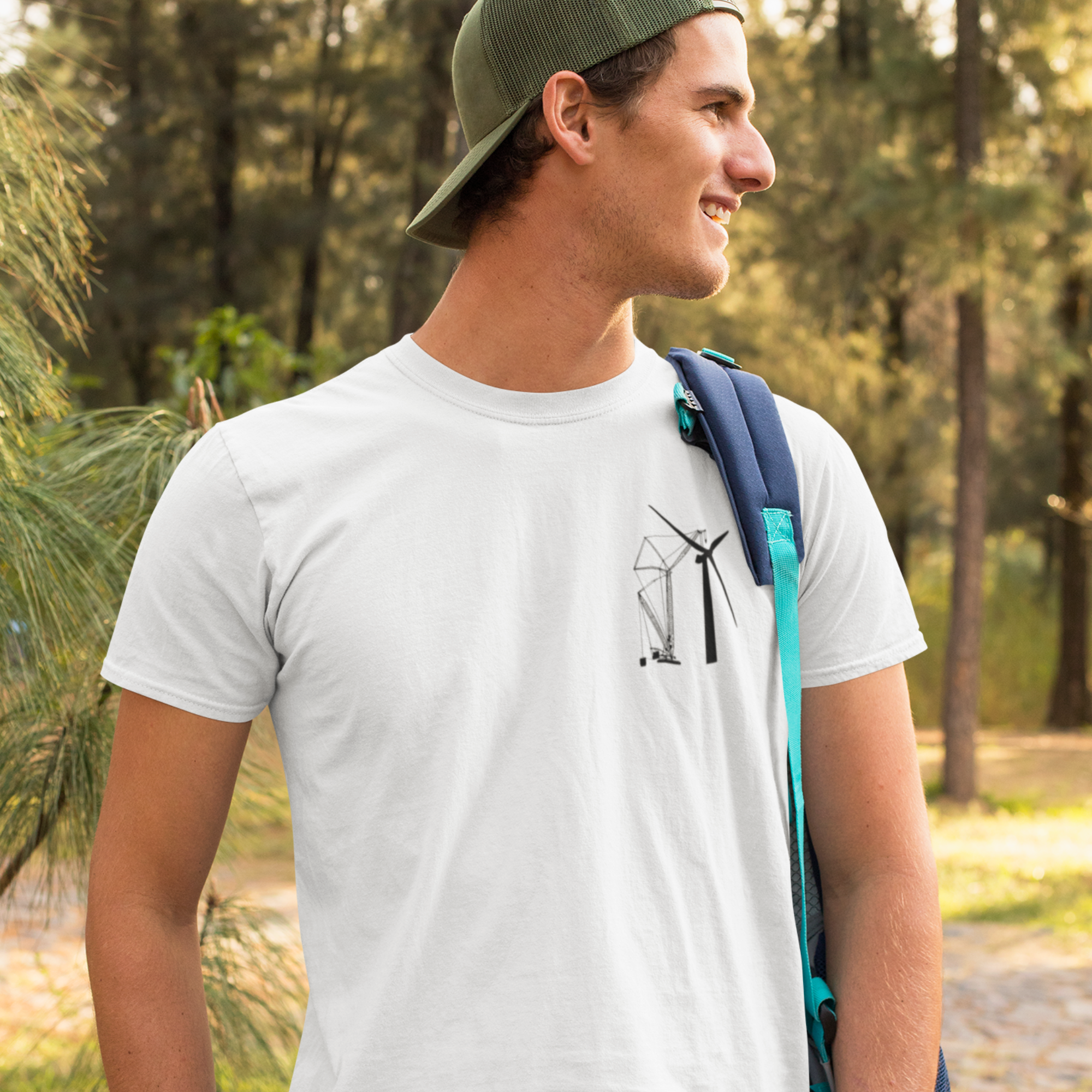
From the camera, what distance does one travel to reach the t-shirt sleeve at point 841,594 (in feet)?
4.14

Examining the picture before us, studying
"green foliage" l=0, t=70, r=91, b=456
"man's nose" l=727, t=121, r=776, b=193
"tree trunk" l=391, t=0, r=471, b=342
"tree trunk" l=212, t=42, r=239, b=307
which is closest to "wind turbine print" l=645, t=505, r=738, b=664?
"man's nose" l=727, t=121, r=776, b=193

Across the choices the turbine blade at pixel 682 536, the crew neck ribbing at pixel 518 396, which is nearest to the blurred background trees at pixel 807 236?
the crew neck ribbing at pixel 518 396

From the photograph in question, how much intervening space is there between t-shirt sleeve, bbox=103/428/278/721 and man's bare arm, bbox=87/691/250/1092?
0.03 meters

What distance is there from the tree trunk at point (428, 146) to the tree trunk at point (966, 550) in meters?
4.11

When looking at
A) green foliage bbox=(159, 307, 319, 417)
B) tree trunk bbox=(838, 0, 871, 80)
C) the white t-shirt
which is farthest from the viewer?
tree trunk bbox=(838, 0, 871, 80)

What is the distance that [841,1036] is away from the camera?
1230mm

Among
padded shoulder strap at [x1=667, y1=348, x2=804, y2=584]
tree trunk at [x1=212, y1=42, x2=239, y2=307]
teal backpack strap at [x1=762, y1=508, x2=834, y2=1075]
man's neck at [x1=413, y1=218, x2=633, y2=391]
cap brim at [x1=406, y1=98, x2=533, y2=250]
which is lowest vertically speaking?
teal backpack strap at [x1=762, y1=508, x2=834, y2=1075]

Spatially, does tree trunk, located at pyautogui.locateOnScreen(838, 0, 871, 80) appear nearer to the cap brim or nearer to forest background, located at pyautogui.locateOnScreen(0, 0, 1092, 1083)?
forest background, located at pyautogui.locateOnScreen(0, 0, 1092, 1083)

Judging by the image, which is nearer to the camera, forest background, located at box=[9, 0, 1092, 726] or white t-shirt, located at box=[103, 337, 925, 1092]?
white t-shirt, located at box=[103, 337, 925, 1092]

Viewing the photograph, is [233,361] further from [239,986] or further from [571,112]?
[571,112]

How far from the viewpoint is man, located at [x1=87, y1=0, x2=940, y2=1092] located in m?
1.13

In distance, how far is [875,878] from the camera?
4.14 ft

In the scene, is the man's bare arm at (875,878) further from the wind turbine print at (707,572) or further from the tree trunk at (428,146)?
the tree trunk at (428,146)

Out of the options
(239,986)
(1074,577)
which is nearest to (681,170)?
(239,986)
